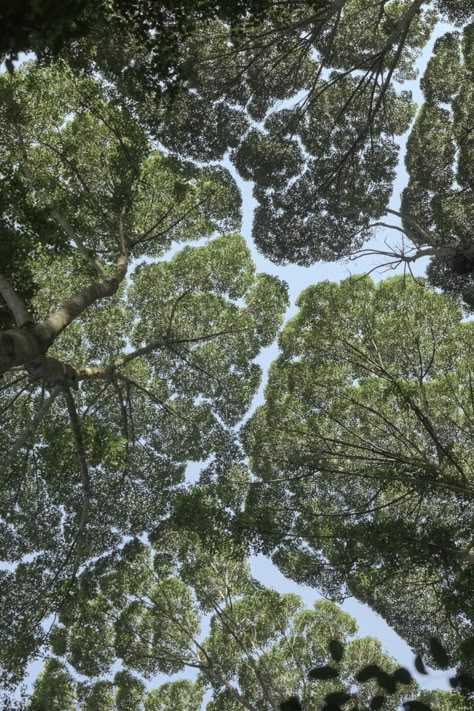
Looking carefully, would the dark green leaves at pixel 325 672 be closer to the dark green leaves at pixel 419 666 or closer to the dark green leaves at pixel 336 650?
the dark green leaves at pixel 336 650

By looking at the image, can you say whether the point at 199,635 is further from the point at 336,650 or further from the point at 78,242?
the point at 336,650

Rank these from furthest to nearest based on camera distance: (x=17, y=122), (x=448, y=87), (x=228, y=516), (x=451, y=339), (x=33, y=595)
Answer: (x=451, y=339) → (x=448, y=87) → (x=17, y=122) → (x=33, y=595) → (x=228, y=516)

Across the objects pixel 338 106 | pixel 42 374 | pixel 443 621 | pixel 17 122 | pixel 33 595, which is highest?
pixel 338 106

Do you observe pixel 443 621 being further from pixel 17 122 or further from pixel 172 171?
pixel 17 122

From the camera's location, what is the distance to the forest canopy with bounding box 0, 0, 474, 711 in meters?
8.70

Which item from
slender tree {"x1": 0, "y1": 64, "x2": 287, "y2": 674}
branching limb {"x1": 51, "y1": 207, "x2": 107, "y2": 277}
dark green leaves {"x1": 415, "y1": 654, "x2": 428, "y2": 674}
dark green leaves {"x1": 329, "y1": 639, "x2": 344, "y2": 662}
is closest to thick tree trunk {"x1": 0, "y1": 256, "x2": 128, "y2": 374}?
slender tree {"x1": 0, "y1": 64, "x2": 287, "y2": 674}

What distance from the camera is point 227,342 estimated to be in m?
11.6

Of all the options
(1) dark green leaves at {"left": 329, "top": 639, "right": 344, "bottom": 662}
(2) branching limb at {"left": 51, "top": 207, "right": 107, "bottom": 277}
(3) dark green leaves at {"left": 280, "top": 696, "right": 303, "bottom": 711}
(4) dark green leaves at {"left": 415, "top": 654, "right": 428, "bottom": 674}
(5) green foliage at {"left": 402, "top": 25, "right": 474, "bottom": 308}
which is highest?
(5) green foliage at {"left": 402, "top": 25, "right": 474, "bottom": 308}

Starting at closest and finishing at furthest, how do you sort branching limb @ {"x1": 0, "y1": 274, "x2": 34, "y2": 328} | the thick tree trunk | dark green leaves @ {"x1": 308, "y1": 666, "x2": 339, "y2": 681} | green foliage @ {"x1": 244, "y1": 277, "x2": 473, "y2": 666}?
1. dark green leaves @ {"x1": 308, "y1": 666, "x2": 339, "y2": 681}
2. the thick tree trunk
3. branching limb @ {"x1": 0, "y1": 274, "x2": 34, "y2": 328}
4. green foliage @ {"x1": 244, "y1": 277, "x2": 473, "y2": 666}

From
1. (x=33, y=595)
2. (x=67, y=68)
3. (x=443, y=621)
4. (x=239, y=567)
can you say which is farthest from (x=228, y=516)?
(x=67, y=68)

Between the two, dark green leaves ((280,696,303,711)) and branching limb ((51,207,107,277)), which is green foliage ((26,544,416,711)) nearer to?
branching limb ((51,207,107,277))

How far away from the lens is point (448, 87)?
34.7ft

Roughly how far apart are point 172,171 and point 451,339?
21.9 feet

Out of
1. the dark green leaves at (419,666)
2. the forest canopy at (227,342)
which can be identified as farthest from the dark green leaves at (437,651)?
the forest canopy at (227,342)
